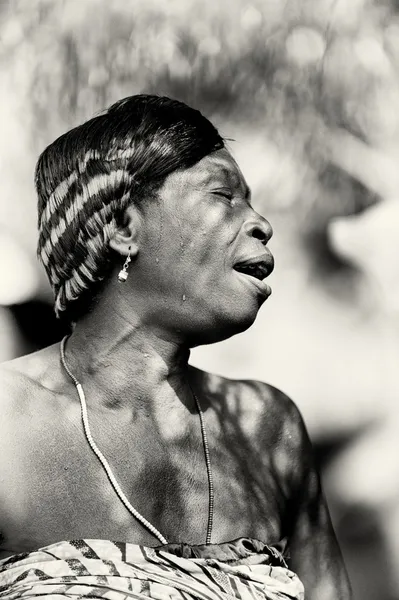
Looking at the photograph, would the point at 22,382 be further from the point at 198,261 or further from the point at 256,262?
the point at 256,262

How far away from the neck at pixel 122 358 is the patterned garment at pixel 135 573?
374mm

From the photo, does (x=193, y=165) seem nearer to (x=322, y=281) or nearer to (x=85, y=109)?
(x=85, y=109)

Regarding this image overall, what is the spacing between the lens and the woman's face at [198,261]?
7.67ft

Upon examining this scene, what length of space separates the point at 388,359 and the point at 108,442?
1270mm

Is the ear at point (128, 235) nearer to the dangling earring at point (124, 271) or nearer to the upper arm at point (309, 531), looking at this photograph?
the dangling earring at point (124, 271)

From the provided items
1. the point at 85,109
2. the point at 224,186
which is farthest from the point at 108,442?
the point at 85,109

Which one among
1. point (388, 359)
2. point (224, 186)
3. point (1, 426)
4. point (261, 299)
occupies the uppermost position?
point (224, 186)

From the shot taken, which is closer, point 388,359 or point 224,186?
point 224,186

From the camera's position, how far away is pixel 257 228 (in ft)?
7.93

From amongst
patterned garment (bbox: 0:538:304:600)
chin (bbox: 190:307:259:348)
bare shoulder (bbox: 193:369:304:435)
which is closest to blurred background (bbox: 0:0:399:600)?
bare shoulder (bbox: 193:369:304:435)

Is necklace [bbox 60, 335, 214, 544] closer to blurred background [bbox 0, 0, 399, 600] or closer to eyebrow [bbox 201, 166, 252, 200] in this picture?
eyebrow [bbox 201, 166, 252, 200]

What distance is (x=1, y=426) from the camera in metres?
2.19

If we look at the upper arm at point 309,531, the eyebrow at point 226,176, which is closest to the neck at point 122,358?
the eyebrow at point 226,176

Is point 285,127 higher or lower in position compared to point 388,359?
higher
